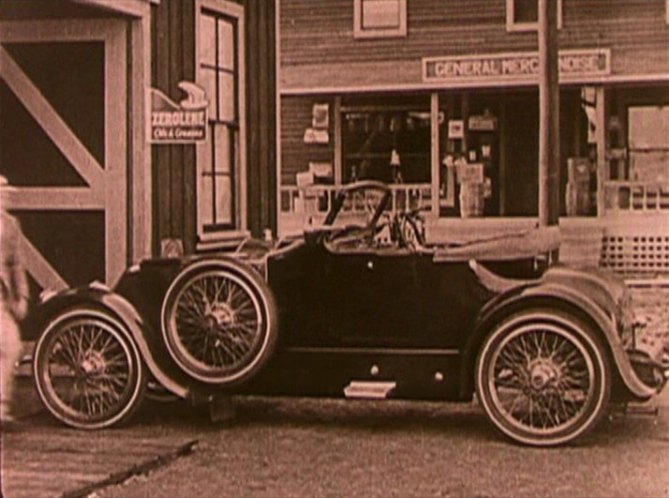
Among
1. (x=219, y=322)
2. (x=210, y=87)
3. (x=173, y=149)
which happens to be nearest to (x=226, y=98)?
(x=210, y=87)

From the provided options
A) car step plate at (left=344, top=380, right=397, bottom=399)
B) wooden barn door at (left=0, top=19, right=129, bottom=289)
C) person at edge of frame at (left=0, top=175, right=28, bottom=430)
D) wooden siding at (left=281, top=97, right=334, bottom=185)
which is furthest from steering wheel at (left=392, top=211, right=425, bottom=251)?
person at edge of frame at (left=0, top=175, right=28, bottom=430)

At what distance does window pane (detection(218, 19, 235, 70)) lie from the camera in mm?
3104

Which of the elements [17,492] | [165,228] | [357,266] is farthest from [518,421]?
[17,492]

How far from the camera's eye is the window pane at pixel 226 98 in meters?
3.10

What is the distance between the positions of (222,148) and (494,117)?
63 centimetres

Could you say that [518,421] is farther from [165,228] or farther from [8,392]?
A: [8,392]

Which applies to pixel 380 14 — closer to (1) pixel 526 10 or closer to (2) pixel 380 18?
(2) pixel 380 18

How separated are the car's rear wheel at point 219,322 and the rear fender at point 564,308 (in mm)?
447

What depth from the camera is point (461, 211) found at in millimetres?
2941

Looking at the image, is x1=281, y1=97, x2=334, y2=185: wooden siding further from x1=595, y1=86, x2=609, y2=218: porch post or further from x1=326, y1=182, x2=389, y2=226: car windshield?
x1=595, y1=86, x2=609, y2=218: porch post

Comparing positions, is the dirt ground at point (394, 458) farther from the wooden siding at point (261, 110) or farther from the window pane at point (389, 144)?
the window pane at point (389, 144)

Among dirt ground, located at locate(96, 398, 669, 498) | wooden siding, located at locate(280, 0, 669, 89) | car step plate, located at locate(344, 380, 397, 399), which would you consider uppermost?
wooden siding, located at locate(280, 0, 669, 89)

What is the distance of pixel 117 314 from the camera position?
3188 millimetres

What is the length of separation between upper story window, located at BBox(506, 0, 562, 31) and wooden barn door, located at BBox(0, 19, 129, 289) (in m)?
0.84
